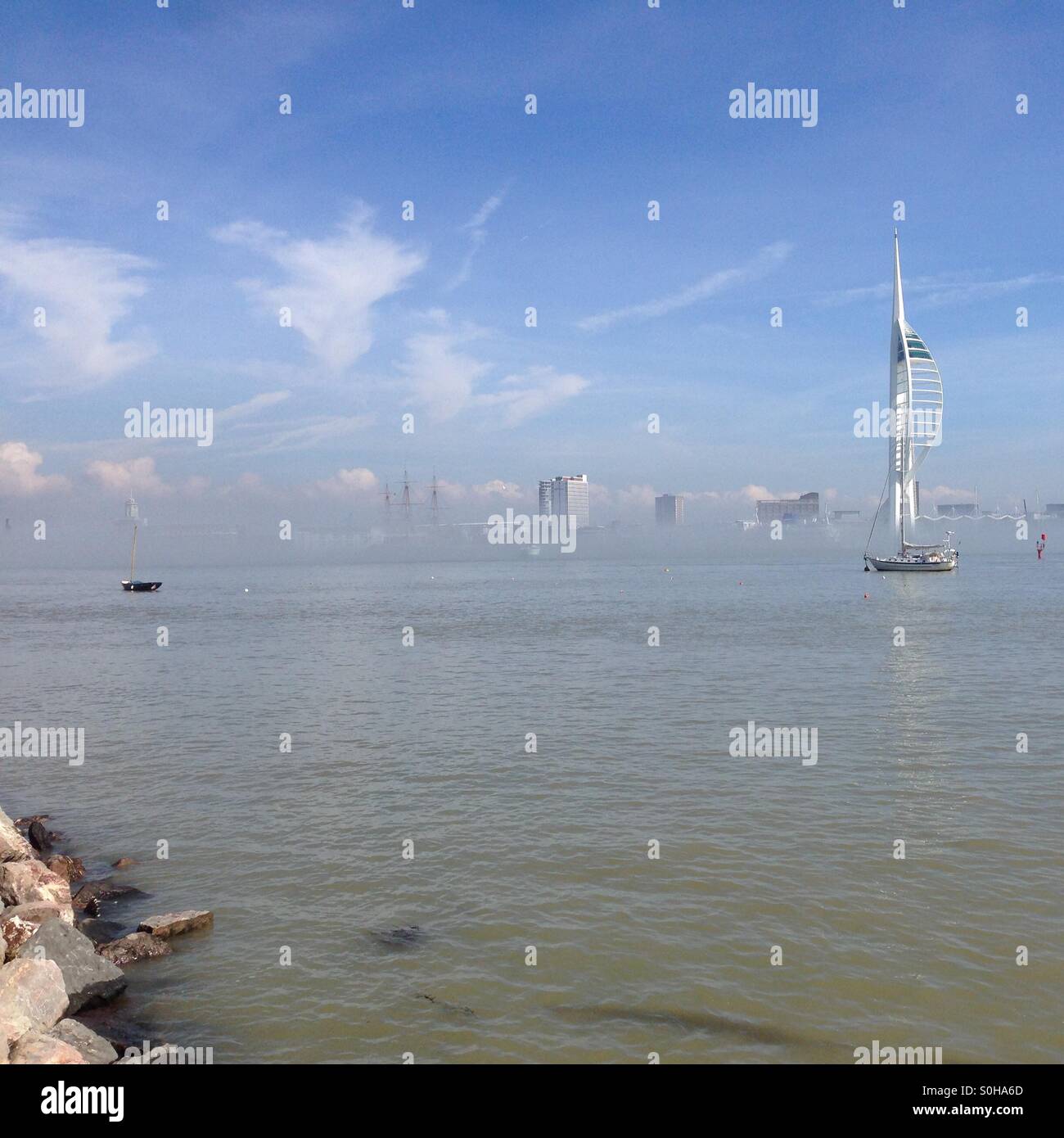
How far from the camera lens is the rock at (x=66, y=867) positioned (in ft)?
61.4

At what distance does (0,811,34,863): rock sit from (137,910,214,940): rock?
10.6ft

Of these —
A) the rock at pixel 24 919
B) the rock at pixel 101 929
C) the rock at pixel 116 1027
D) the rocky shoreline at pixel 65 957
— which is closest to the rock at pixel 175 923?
the rocky shoreline at pixel 65 957

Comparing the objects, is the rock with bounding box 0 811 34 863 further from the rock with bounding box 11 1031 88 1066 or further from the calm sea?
the rock with bounding box 11 1031 88 1066

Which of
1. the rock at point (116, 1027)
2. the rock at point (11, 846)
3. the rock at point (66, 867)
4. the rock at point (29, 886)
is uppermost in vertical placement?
the rock at point (11, 846)

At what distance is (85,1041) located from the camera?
11.9 m

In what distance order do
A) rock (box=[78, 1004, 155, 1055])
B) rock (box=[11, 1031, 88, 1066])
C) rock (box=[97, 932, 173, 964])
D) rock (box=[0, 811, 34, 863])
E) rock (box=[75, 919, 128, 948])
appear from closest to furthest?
rock (box=[11, 1031, 88, 1066]) → rock (box=[78, 1004, 155, 1055]) → rock (box=[97, 932, 173, 964]) → rock (box=[75, 919, 128, 948]) → rock (box=[0, 811, 34, 863])

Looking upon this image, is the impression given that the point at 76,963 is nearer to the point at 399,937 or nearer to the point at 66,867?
the point at 399,937

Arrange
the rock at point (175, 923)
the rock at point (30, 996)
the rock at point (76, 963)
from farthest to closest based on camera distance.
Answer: the rock at point (175, 923) → the rock at point (76, 963) → the rock at point (30, 996)

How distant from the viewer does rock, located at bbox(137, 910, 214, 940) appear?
631 inches

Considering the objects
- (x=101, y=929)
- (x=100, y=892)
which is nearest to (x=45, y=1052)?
(x=101, y=929)

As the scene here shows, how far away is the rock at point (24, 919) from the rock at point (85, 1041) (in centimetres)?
299

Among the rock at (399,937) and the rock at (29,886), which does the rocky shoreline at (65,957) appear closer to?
the rock at (29,886)

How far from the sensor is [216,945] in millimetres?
15781

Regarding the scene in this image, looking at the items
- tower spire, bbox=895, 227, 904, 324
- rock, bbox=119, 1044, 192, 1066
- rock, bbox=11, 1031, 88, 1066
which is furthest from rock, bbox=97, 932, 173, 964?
tower spire, bbox=895, 227, 904, 324
